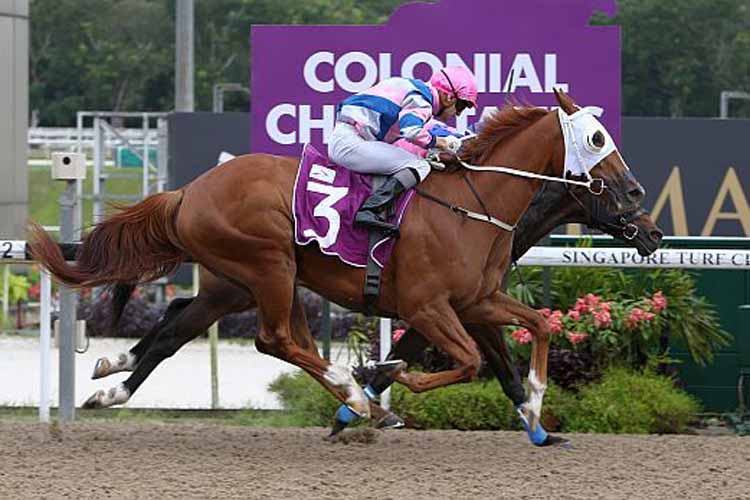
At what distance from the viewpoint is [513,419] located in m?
7.87

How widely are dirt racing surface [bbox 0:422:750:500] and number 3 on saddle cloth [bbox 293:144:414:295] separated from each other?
92 centimetres

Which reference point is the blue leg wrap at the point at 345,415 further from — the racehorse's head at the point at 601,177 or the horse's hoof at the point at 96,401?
the racehorse's head at the point at 601,177

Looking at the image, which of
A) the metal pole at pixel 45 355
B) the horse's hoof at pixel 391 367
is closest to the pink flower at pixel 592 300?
the horse's hoof at pixel 391 367

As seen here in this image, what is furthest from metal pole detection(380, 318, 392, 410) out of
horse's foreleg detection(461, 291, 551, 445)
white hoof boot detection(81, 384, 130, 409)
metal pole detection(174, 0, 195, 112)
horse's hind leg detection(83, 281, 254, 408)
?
metal pole detection(174, 0, 195, 112)

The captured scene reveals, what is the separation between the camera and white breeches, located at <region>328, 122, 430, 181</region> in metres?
6.66

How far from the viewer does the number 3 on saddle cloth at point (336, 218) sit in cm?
663

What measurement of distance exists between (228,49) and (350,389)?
33001mm

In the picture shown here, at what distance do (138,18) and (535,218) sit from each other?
125 feet

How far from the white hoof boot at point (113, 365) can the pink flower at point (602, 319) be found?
2391mm

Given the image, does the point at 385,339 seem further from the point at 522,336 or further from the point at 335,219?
the point at 335,219

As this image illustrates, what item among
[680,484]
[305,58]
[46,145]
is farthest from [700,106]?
[680,484]

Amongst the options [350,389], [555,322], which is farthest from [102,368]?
[555,322]

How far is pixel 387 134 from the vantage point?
6863 mm

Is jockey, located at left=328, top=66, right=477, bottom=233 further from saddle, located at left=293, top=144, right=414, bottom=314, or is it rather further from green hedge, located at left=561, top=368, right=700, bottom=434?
green hedge, located at left=561, top=368, right=700, bottom=434
